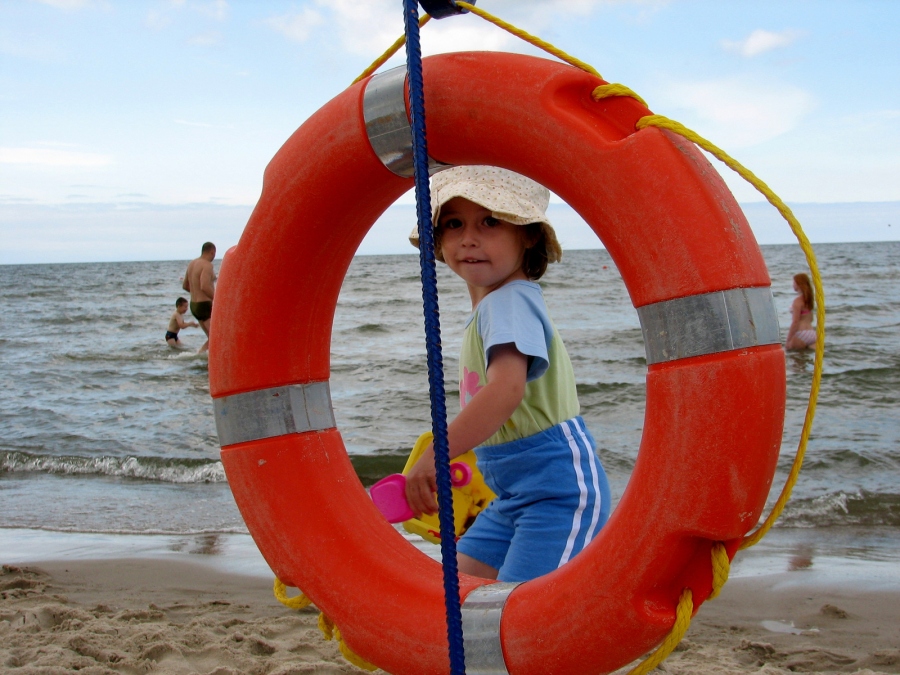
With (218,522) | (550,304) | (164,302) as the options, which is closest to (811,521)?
(218,522)

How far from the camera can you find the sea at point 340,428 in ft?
13.0

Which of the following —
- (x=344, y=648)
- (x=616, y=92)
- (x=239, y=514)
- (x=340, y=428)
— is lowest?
(x=239, y=514)

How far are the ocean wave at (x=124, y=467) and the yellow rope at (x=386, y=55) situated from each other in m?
3.82

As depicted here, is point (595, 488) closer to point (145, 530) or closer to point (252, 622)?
point (252, 622)

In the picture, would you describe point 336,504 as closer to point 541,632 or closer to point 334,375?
point 541,632

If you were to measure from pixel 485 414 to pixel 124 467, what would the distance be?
440 centimetres

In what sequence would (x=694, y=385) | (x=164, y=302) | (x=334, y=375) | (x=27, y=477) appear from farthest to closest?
1. (x=164, y=302)
2. (x=334, y=375)
3. (x=27, y=477)
4. (x=694, y=385)

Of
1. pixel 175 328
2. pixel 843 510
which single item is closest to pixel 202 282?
pixel 175 328

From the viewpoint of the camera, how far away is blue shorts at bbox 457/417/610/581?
176 cm

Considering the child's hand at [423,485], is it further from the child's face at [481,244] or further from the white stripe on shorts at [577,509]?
the child's face at [481,244]

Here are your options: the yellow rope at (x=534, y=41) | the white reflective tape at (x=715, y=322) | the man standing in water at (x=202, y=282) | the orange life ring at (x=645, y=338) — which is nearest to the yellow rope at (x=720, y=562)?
the orange life ring at (x=645, y=338)

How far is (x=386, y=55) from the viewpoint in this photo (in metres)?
1.81

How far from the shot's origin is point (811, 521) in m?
4.14

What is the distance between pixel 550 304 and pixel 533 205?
44.4ft
